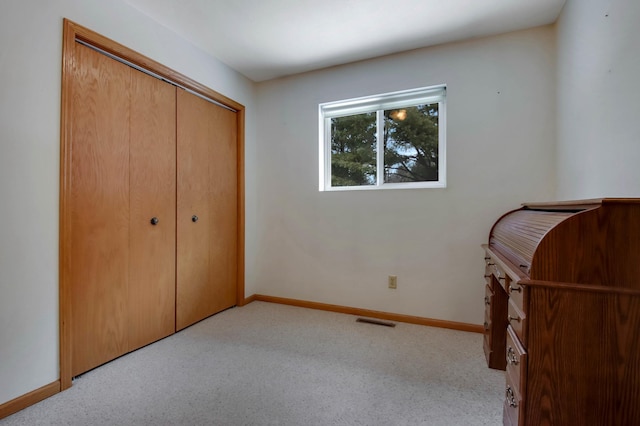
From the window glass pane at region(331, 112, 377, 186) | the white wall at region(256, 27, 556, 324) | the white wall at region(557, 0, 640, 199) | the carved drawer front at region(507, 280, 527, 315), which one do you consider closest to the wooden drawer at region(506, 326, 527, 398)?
the carved drawer front at region(507, 280, 527, 315)

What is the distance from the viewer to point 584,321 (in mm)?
968

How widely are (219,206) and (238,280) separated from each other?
2.63ft

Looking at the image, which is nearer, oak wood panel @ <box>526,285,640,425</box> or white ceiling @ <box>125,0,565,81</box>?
oak wood panel @ <box>526,285,640,425</box>

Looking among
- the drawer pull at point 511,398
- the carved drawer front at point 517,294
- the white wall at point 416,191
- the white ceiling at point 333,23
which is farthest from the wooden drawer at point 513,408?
the white ceiling at point 333,23

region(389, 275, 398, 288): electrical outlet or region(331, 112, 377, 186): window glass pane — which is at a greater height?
region(331, 112, 377, 186): window glass pane

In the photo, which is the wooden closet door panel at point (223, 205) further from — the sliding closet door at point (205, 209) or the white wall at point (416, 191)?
the white wall at point (416, 191)

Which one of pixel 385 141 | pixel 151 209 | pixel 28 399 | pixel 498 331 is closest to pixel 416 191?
pixel 385 141

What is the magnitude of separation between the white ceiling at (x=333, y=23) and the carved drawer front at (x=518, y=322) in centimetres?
189

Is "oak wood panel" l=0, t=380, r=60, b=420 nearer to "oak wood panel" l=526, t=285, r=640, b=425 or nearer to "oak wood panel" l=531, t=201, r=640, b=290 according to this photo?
"oak wood panel" l=526, t=285, r=640, b=425

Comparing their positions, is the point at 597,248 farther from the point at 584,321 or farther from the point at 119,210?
the point at 119,210

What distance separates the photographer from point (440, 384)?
1655 millimetres

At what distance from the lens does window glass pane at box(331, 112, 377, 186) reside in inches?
110

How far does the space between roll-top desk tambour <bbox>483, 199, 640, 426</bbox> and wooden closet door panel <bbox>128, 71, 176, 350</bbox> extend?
88.4 inches

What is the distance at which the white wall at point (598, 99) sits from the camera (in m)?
1.25
